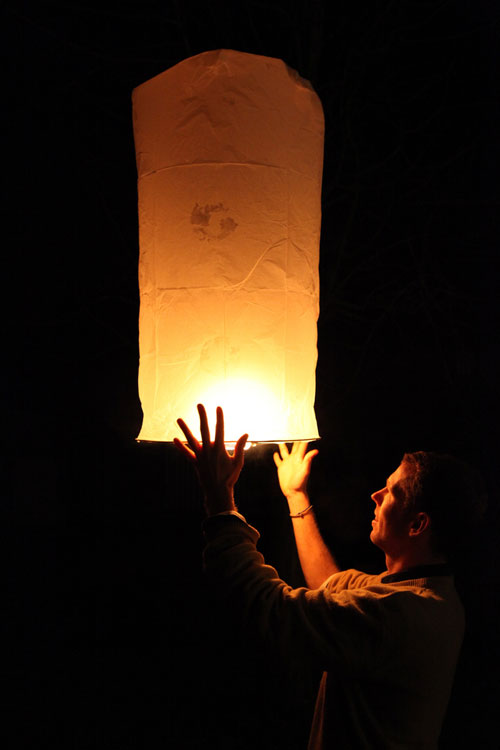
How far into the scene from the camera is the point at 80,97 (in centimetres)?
319

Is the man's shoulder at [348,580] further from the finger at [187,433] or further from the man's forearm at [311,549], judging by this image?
the finger at [187,433]

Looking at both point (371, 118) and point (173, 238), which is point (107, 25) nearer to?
point (371, 118)

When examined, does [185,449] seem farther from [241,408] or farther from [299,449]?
[299,449]

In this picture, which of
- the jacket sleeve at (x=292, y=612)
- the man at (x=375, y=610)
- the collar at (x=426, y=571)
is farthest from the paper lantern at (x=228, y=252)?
the collar at (x=426, y=571)

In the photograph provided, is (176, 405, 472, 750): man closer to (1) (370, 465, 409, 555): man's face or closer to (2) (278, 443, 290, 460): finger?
(1) (370, 465, 409, 555): man's face

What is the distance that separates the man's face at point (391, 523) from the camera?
5.12ft

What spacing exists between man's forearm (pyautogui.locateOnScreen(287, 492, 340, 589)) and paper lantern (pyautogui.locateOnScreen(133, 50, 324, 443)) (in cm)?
52

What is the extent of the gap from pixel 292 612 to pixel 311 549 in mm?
679

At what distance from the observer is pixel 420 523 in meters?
1.53

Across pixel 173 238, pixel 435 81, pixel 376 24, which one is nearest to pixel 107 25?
pixel 376 24

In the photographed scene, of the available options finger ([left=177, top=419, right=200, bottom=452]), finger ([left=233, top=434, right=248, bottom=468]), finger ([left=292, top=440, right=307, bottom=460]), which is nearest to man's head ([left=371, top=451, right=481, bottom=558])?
finger ([left=292, top=440, right=307, bottom=460])

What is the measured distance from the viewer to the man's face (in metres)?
1.56

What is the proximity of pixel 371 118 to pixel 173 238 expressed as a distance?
2183 millimetres

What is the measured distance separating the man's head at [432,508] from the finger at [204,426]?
0.62m
